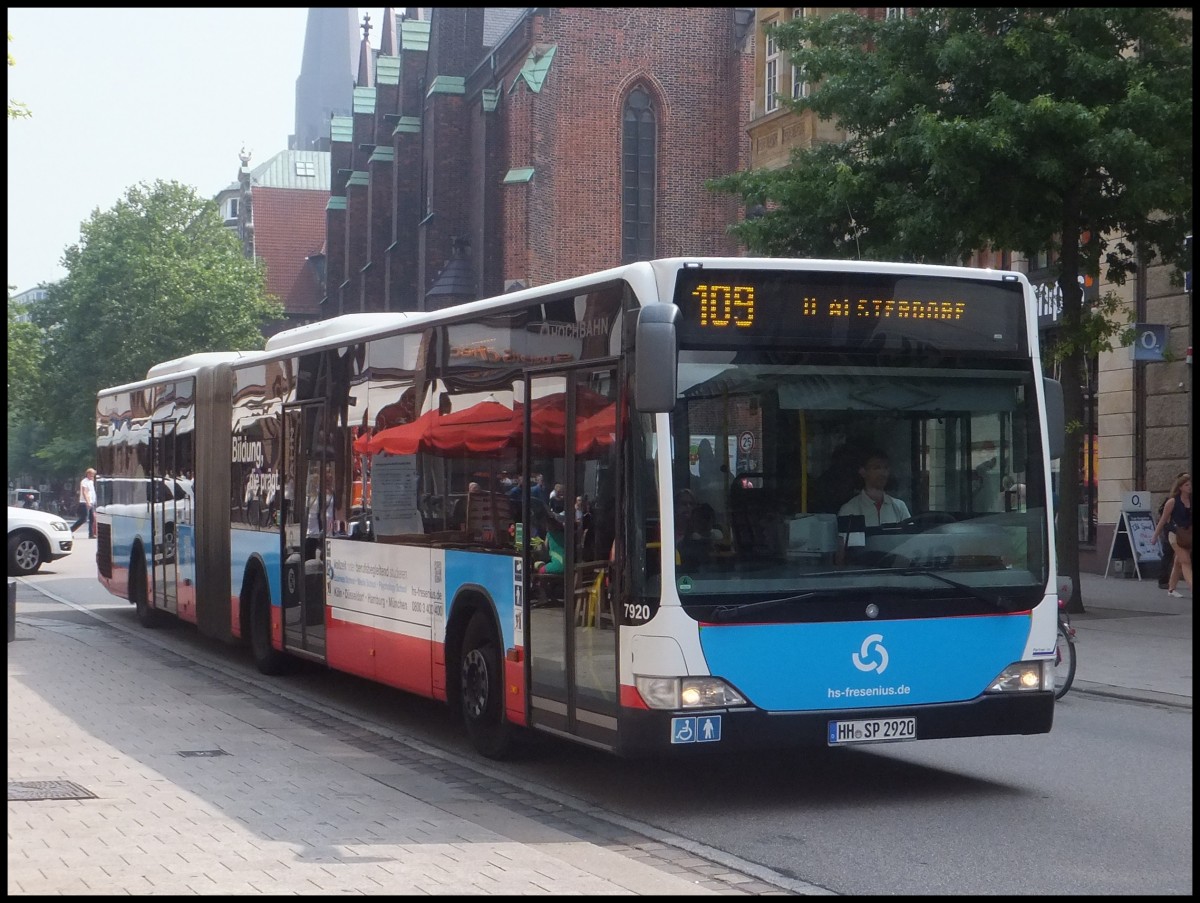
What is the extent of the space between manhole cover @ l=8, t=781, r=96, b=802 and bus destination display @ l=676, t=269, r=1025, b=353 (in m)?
3.77

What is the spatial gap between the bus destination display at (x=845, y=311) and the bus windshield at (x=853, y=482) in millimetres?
109

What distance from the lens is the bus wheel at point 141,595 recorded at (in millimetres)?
19984

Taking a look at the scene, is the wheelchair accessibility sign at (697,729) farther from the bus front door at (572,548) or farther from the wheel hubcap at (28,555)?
the wheel hubcap at (28,555)

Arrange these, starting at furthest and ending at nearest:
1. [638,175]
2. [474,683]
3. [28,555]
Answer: [638,175] < [28,555] < [474,683]

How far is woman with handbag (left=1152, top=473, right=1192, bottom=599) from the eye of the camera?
21.8m

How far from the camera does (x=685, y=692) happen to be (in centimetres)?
799

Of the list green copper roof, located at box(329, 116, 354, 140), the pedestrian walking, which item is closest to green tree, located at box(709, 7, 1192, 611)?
the pedestrian walking

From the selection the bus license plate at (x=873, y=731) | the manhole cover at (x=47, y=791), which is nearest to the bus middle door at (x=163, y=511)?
the manhole cover at (x=47, y=791)

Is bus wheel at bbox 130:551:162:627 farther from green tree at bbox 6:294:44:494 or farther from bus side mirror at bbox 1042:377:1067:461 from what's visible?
green tree at bbox 6:294:44:494

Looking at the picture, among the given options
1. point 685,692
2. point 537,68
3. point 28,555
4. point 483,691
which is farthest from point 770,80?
point 685,692

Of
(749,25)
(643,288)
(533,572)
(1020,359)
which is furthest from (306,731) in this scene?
(749,25)

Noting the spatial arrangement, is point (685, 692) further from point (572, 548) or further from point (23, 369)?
point (23, 369)

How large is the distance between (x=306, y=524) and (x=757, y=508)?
20.7 ft

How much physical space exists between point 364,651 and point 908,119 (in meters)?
10.6
